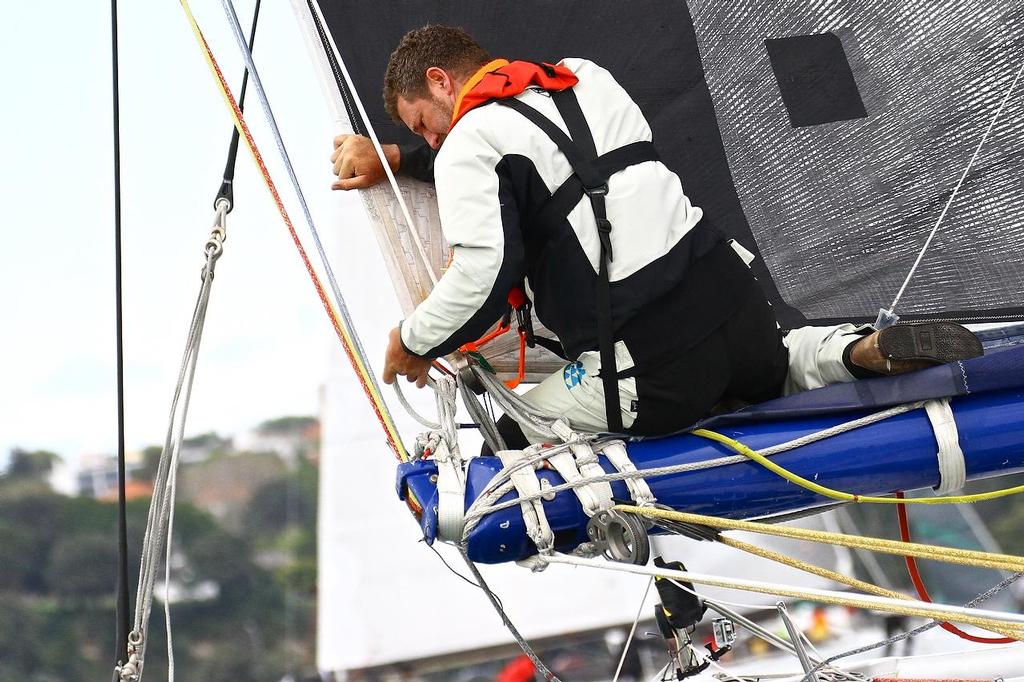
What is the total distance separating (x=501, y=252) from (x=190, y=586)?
17.3 metres

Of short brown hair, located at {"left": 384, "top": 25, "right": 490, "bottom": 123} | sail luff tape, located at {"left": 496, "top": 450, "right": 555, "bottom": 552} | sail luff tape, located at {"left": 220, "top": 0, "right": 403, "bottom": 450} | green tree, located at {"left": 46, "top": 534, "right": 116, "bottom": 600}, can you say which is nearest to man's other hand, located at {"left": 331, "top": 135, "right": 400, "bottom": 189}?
sail luff tape, located at {"left": 220, "top": 0, "right": 403, "bottom": 450}

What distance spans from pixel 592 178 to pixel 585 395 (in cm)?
29

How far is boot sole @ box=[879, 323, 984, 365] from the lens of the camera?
134 centimetres

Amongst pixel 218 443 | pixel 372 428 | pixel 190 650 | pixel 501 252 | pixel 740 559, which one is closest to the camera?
pixel 501 252

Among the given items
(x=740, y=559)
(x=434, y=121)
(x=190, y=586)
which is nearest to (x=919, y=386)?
(x=434, y=121)

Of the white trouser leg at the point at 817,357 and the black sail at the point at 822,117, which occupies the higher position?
the black sail at the point at 822,117

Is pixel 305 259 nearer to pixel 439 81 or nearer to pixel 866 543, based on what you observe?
pixel 439 81

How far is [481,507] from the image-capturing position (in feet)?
4.43

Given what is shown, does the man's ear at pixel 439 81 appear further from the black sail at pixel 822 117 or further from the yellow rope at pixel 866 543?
the yellow rope at pixel 866 543

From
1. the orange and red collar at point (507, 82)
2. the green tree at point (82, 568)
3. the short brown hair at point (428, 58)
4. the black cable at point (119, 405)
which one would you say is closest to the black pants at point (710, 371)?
the orange and red collar at point (507, 82)

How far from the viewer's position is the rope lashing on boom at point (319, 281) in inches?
63.2

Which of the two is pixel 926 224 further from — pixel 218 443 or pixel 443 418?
pixel 218 443

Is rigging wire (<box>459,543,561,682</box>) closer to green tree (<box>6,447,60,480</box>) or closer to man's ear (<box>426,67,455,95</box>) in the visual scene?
man's ear (<box>426,67,455,95</box>)

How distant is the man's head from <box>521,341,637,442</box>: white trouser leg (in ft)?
1.30
